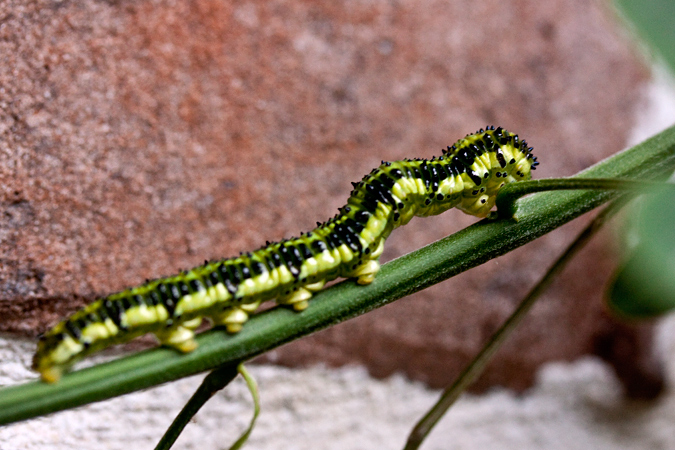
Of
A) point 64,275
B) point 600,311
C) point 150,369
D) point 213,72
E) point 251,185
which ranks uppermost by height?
point 213,72

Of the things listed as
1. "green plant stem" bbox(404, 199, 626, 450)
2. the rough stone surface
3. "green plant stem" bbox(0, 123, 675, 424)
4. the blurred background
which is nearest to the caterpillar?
"green plant stem" bbox(0, 123, 675, 424)

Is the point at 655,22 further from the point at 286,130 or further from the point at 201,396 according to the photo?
the point at 286,130

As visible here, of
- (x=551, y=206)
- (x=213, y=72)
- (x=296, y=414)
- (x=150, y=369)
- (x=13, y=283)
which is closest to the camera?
(x=150, y=369)

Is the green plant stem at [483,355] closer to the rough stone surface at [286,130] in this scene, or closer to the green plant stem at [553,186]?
the green plant stem at [553,186]

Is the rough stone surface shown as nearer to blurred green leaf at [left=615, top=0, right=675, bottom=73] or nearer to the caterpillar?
the caterpillar

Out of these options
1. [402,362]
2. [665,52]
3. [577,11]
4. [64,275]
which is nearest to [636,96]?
[577,11]

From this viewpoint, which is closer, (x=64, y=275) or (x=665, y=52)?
(x=665, y=52)

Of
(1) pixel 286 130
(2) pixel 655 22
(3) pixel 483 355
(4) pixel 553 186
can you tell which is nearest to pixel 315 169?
(1) pixel 286 130

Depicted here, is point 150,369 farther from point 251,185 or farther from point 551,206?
point 251,185
